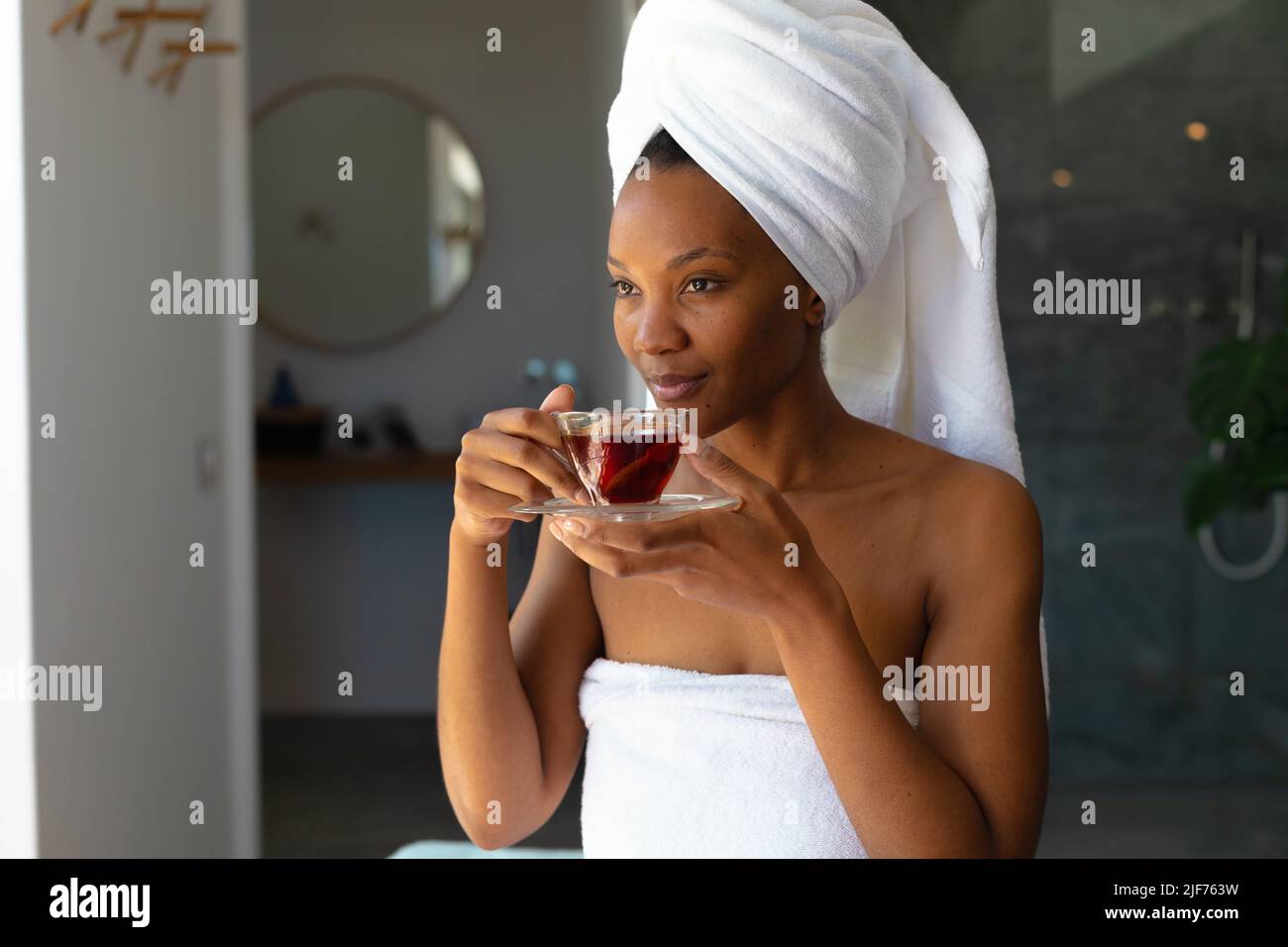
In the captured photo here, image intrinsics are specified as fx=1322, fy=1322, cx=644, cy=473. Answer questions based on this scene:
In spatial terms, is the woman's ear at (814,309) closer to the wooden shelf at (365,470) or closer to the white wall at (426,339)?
the wooden shelf at (365,470)

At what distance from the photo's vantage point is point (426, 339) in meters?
4.65

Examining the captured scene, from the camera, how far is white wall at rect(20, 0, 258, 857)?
213 centimetres

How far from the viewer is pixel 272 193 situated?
14.9 ft

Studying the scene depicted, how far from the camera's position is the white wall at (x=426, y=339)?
4.58m

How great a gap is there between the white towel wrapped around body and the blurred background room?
2.62 feet

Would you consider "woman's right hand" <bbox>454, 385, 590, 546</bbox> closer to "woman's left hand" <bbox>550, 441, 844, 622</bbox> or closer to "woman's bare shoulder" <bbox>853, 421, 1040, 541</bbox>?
"woman's left hand" <bbox>550, 441, 844, 622</bbox>

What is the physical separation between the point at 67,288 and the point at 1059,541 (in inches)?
102

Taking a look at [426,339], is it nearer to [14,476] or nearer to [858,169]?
[14,476]

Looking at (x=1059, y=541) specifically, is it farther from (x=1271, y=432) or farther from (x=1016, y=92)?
(x=1016, y=92)

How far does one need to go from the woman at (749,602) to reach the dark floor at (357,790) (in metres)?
2.40

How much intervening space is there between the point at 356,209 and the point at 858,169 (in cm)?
373

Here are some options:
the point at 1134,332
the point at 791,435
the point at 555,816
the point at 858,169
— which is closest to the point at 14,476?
the point at 791,435

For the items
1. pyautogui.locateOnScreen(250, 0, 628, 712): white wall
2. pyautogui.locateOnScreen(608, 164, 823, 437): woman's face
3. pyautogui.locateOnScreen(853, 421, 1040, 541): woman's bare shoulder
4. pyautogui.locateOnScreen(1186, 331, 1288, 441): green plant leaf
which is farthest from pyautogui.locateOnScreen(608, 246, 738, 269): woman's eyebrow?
pyautogui.locateOnScreen(250, 0, 628, 712): white wall
